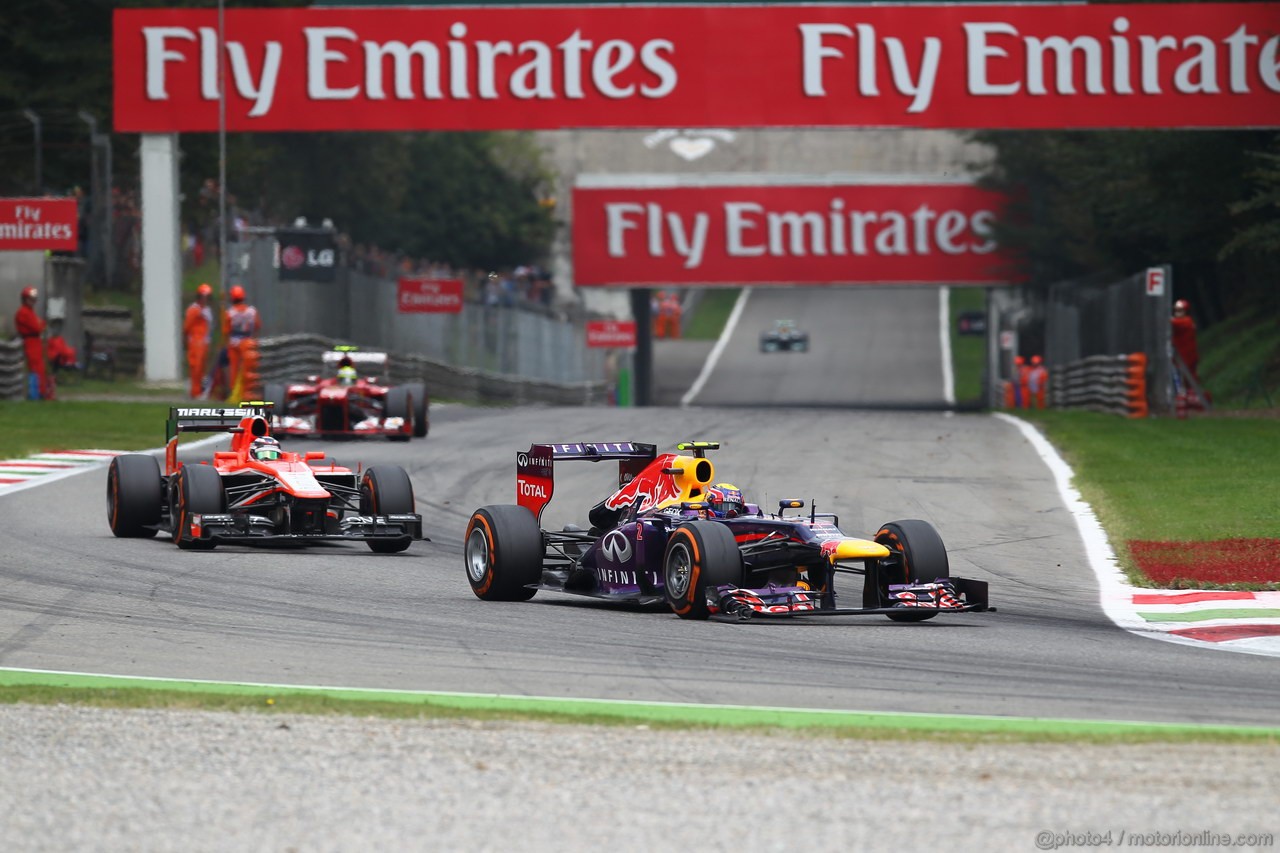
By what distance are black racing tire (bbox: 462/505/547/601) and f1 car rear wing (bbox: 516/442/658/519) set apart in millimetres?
354

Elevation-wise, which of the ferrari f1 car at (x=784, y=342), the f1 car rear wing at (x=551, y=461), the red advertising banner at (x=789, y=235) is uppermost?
the red advertising banner at (x=789, y=235)

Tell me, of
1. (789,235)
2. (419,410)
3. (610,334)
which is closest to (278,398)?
(419,410)

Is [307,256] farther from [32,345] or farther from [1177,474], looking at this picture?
[1177,474]

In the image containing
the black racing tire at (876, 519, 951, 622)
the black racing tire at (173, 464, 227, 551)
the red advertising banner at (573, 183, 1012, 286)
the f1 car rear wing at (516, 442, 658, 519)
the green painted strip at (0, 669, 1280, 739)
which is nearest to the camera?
the green painted strip at (0, 669, 1280, 739)

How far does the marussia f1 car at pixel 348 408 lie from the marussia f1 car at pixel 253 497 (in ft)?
33.6


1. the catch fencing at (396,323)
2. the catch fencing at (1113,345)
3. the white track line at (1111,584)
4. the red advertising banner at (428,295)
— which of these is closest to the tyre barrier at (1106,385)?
the catch fencing at (1113,345)

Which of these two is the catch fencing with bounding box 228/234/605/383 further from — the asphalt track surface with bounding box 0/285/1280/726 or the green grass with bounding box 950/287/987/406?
the asphalt track surface with bounding box 0/285/1280/726

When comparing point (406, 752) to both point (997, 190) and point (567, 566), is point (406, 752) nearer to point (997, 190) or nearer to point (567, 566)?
point (567, 566)

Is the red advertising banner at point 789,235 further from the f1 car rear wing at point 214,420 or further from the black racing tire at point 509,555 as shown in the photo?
the black racing tire at point 509,555

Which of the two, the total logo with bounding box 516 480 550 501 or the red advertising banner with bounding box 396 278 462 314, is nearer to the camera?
the total logo with bounding box 516 480 550 501

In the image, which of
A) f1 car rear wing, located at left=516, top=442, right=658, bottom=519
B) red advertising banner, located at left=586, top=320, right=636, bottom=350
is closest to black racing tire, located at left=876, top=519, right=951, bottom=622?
f1 car rear wing, located at left=516, top=442, right=658, bottom=519

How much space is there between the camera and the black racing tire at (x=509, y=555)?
13.1 meters

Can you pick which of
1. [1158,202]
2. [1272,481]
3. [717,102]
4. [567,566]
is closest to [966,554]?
[567,566]

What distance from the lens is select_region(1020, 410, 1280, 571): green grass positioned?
17.0m
